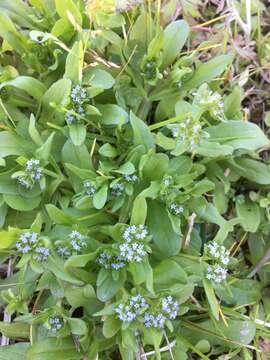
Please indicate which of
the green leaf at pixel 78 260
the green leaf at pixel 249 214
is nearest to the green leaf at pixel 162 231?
the green leaf at pixel 78 260

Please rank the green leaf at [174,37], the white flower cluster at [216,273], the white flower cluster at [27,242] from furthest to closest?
the green leaf at [174,37] < the white flower cluster at [216,273] < the white flower cluster at [27,242]

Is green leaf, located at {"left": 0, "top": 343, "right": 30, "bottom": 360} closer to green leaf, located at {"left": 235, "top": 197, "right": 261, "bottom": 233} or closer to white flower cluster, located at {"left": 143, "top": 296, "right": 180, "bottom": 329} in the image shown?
white flower cluster, located at {"left": 143, "top": 296, "right": 180, "bottom": 329}

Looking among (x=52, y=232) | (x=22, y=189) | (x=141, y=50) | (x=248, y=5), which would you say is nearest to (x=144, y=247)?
(x=52, y=232)

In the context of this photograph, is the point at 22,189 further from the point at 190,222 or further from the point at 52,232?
the point at 190,222

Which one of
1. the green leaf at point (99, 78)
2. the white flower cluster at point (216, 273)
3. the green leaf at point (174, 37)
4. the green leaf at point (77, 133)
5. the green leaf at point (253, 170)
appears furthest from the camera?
the green leaf at point (253, 170)

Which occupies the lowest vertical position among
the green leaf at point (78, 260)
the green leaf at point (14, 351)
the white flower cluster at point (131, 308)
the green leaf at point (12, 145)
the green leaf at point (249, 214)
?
the green leaf at point (14, 351)

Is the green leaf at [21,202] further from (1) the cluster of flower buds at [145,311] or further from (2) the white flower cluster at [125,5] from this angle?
(2) the white flower cluster at [125,5]

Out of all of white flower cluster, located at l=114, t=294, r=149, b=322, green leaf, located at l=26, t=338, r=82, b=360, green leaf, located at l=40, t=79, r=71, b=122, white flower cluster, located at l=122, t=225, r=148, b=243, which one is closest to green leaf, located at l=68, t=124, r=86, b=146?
green leaf, located at l=40, t=79, r=71, b=122

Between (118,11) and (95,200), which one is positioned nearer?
(95,200)
